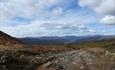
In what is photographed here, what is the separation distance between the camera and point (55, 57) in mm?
24656

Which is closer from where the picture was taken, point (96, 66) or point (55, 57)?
point (96, 66)

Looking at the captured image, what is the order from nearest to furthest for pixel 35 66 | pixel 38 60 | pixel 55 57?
pixel 35 66, pixel 38 60, pixel 55 57

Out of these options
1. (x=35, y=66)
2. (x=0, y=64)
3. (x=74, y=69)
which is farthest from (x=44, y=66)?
(x=0, y=64)

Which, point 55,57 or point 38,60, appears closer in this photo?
point 38,60

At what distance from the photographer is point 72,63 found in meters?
23.0

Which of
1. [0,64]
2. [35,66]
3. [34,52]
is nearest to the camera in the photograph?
[0,64]

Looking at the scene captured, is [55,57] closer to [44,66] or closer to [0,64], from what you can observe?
[44,66]

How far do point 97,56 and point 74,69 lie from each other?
192 inches

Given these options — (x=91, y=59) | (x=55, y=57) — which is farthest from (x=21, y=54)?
(x=91, y=59)

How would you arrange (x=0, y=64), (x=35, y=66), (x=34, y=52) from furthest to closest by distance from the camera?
1. (x=34, y=52)
2. (x=35, y=66)
3. (x=0, y=64)

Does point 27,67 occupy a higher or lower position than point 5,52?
lower

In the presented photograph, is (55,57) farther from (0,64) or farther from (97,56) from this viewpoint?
(0,64)

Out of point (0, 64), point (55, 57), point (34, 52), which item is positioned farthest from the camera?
point (34, 52)

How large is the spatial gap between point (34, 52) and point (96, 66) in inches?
307
